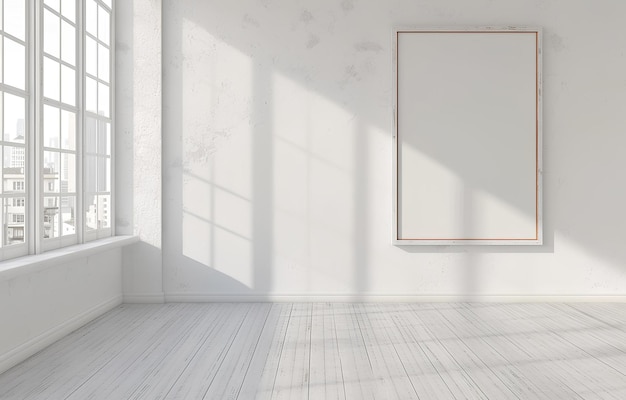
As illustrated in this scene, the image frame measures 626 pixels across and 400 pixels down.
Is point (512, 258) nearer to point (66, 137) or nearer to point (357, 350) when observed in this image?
point (357, 350)

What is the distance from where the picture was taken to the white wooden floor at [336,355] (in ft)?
9.25

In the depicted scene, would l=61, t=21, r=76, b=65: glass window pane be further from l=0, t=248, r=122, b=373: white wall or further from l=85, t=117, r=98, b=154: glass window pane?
l=0, t=248, r=122, b=373: white wall

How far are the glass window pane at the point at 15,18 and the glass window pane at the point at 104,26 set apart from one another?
1.23 m

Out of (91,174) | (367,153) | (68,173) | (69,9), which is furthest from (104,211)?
(367,153)

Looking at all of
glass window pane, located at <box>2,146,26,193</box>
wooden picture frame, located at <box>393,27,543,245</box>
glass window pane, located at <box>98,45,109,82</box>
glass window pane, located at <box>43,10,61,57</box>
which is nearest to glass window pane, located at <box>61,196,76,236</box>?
glass window pane, located at <box>2,146,26,193</box>

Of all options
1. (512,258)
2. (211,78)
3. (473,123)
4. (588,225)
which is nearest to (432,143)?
(473,123)

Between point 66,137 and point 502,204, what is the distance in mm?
3445

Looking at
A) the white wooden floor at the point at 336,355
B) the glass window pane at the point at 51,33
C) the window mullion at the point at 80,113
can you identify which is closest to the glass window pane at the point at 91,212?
the window mullion at the point at 80,113

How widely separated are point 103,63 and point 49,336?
2.21 m

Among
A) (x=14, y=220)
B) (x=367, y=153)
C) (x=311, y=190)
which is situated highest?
(x=367, y=153)

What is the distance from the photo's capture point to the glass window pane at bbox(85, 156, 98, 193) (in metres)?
4.28

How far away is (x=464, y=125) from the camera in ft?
15.9

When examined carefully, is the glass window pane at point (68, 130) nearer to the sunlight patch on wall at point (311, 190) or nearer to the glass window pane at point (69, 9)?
the glass window pane at point (69, 9)

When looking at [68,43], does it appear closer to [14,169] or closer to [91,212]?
[14,169]
